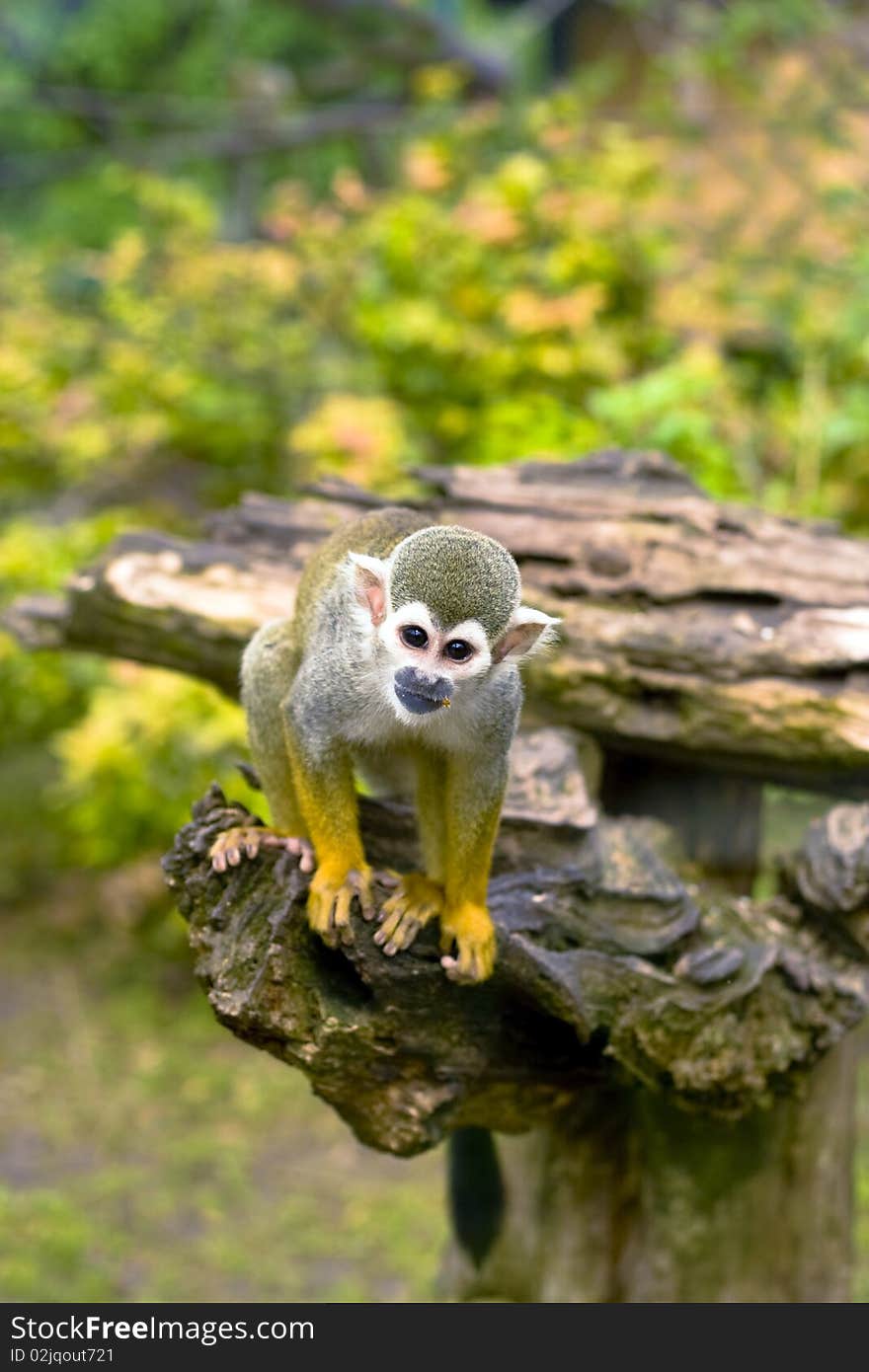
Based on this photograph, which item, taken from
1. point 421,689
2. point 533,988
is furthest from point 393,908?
point 421,689

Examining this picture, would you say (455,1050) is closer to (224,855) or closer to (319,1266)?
(224,855)

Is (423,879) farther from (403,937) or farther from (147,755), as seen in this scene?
(147,755)

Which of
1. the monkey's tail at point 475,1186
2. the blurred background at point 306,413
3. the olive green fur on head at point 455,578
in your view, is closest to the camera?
the olive green fur on head at point 455,578

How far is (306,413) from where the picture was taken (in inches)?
245

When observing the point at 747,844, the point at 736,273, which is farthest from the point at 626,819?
the point at 736,273

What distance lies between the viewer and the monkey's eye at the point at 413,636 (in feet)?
6.47

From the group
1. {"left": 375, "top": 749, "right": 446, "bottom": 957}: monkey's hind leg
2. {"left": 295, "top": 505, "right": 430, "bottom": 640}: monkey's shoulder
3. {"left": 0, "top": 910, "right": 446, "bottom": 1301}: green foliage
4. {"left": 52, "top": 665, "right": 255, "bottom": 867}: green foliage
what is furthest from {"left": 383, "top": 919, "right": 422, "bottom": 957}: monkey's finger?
{"left": 52, "top": 665, "right": 255, "bottom": 867}: green foliage

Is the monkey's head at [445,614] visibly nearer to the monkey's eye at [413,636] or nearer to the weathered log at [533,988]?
the monkey's eye at [413,636]

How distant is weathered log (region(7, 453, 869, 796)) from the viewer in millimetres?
2697

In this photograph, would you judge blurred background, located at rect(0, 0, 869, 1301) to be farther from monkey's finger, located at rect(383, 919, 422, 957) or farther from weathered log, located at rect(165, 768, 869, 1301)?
monkey's finger, located at rect(383, 919, 422, 957)

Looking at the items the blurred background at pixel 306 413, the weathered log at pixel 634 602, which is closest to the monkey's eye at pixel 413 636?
the weathered log at pixel 634 602

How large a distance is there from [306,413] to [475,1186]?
13.7ft

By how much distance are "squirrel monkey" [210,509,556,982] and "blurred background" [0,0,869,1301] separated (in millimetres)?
1885

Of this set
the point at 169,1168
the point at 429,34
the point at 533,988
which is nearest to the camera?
the point at 533,988
